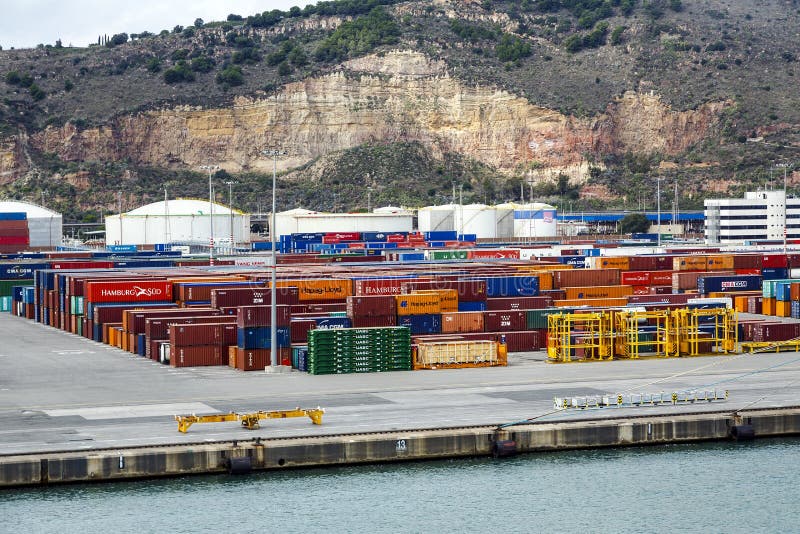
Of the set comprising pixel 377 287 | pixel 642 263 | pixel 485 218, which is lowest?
pixel 377 287

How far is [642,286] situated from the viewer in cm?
10712

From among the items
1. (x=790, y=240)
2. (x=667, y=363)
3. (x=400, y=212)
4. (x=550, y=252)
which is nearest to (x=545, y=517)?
(x=667, y=363)

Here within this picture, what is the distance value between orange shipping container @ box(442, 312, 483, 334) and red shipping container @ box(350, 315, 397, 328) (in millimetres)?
3558

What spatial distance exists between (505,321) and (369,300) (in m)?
8.85

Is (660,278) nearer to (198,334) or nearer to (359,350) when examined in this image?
(359,350)

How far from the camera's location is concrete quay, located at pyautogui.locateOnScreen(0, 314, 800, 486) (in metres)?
49.8

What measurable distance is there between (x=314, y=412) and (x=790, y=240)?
126 metres

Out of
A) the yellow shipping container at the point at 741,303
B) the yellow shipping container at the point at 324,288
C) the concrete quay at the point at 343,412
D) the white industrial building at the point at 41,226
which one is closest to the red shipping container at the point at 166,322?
the concrete quay at the point at 343,412

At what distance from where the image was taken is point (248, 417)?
53.5 m

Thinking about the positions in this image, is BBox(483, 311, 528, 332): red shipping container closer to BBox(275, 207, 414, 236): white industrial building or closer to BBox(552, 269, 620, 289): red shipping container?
BBox(552, 269, 620, 289): red shipping container

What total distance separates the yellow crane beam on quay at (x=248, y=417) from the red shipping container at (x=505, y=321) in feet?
84.0

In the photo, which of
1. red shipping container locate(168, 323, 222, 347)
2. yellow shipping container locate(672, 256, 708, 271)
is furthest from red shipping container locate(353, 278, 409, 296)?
yellow shipping container locate(672, 256, 708, 271)

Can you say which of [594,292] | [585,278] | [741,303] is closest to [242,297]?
[594,292]

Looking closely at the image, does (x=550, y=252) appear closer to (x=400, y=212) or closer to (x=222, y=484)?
(x=400, y=212)
